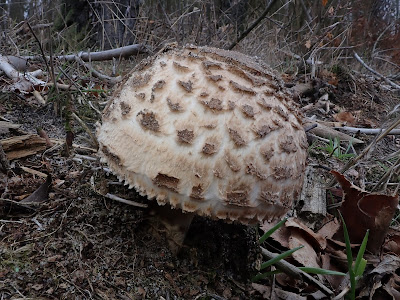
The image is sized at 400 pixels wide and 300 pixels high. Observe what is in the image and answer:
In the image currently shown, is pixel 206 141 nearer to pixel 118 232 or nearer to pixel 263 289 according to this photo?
pixel 118 232

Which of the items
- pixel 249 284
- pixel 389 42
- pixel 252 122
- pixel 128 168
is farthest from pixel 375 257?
pixel 389 42

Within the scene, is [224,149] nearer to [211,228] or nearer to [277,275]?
[211,228]

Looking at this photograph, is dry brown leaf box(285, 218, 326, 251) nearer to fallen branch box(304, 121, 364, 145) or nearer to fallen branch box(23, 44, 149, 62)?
fallen branch box(304, 121, 364, 145)

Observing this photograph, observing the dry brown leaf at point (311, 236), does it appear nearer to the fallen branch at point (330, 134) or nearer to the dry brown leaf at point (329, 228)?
the dry brown leaf at point (329, 228)

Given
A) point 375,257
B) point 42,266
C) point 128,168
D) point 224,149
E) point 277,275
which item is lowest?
point 277,275

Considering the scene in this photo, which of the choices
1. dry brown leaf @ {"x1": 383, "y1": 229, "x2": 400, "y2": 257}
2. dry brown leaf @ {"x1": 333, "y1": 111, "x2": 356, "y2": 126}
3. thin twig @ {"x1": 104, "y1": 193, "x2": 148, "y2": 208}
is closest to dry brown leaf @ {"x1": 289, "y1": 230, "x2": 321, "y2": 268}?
dry brown leaf @ {"x1": 383, "y1": 229, "x2": 400, "y2": 257}

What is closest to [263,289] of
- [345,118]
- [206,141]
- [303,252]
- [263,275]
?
[263,275]

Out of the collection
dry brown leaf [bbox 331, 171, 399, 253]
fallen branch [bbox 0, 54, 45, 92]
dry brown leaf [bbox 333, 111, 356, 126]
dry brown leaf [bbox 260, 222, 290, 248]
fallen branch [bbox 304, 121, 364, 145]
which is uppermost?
fallen branch [bbox 0, 54, 45, 92]
